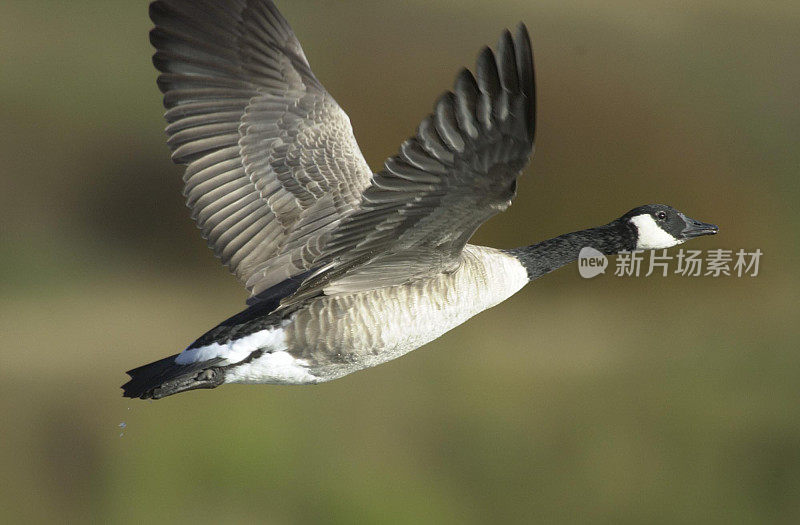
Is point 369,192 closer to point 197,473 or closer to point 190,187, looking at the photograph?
point 190,187

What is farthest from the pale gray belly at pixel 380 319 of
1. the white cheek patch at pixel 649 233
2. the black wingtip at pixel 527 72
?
the black wingtip at pixel 527 72

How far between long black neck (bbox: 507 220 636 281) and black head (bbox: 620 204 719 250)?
0.03 meters

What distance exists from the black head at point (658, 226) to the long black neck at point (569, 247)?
0.03m

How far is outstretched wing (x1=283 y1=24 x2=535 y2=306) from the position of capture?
224 cm

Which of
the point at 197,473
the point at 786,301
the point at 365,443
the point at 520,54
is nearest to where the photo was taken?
the point at 520,54

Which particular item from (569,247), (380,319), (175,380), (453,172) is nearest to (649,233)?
(569,247)

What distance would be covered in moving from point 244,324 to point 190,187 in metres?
0.66

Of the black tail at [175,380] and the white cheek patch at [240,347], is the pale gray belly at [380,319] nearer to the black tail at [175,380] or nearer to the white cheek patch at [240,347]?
the white cheek patch at [240,347]

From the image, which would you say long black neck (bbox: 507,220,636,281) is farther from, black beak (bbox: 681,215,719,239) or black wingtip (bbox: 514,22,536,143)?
black wingtip (bbox: 514,22,536,143)

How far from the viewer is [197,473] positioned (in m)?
6.82

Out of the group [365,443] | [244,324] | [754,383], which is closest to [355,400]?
[365,443]

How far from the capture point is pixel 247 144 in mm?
3562

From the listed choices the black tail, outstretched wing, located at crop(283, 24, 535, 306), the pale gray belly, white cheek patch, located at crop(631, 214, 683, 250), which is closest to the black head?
white cheek patch, located at crop(631, 214, 683, 250)

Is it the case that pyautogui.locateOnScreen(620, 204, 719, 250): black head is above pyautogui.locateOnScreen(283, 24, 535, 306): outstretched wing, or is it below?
below
